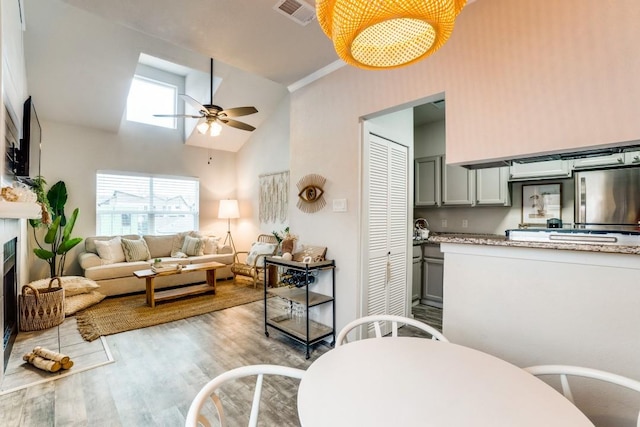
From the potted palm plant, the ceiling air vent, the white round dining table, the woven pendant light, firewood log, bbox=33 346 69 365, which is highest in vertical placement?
the ceiling air vent

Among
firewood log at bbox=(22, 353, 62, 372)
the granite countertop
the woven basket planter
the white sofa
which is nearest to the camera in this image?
the granite countertop

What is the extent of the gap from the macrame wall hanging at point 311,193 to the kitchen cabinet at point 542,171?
2083 millimetres

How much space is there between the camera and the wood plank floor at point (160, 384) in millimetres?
1846

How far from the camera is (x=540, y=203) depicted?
11.4ft

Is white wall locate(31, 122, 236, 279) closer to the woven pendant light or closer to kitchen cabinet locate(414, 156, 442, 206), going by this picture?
kitchen cabinet locate(414, 156, 442, 206)

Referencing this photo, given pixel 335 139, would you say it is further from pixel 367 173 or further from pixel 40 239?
pixel 40 239

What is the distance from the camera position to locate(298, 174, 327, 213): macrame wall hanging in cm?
294

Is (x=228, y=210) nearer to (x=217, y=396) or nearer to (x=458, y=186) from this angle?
(x=458, y=186)

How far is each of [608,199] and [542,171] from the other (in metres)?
0.63

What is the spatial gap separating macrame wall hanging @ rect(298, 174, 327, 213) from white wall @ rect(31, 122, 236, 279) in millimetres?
3996

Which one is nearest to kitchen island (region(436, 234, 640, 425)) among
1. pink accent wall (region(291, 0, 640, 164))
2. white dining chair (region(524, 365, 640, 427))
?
white dining chair (region(524, 365, 640, 427))

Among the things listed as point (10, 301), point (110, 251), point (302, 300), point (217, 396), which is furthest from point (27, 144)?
point (217, 396)

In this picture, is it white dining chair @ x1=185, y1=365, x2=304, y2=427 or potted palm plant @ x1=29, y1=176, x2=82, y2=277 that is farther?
potted palm plant @ x1=29, y1=176, x2=82, y2=277

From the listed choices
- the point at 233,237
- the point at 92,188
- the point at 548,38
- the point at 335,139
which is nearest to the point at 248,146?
the point at 233,237
